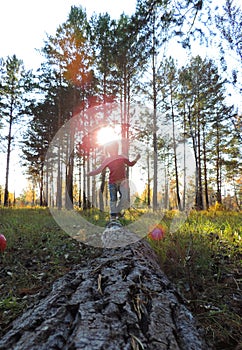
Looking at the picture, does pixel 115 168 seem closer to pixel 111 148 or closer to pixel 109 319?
pixel 111 148

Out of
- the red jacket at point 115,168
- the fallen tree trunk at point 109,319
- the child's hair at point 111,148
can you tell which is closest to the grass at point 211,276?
the fallen tree trunk at point 109,319

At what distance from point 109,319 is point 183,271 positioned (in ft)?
5.81

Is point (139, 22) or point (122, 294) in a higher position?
point (139, 22)

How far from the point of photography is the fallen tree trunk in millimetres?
978

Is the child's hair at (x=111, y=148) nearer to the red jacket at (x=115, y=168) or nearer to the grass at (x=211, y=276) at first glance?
the red jacket at (x=115, y=168)

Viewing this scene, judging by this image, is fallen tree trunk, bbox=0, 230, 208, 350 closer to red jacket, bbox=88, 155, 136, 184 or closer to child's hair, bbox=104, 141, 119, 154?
red jacket, bbox=88, 155, 136, 184

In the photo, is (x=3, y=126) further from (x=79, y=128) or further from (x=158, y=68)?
(x=158, y=68)

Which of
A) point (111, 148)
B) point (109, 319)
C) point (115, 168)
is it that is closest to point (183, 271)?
point (109, 319)

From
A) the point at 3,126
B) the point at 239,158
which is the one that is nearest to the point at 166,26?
the point at 3,126

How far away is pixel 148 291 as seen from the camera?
1544 millimetres

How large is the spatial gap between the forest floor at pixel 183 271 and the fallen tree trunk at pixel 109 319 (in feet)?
0.91

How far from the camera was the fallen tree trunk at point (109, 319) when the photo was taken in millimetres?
978

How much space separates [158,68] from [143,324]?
51.6 ft

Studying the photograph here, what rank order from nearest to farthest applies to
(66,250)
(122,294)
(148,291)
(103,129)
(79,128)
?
(122,294)
(148,291)
(66,250)
(103,129)
(79,128)
